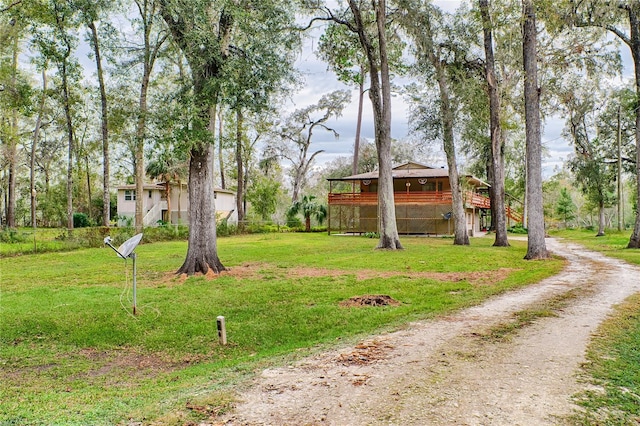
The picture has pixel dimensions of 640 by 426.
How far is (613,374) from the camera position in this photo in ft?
13.0

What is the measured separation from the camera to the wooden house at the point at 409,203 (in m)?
28.1

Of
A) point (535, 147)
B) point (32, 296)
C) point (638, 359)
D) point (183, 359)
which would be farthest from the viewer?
point (535, 147)

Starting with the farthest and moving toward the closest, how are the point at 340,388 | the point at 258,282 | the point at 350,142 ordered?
the point at 350,142, the point at 258,282, the point at 340,388

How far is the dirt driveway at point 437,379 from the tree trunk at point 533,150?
8.10 m

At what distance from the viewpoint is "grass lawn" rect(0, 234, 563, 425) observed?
401 cm

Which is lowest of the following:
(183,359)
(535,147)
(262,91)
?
(183,359)

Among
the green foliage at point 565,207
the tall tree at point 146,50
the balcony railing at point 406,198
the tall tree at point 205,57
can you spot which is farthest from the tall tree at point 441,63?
the green foliage at point 565,207

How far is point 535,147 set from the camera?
13734mm

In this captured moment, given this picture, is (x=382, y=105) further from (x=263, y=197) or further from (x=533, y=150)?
(x=263, y=197)

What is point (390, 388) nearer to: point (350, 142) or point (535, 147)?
point (535, 147)

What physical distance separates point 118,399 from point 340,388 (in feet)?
6.97

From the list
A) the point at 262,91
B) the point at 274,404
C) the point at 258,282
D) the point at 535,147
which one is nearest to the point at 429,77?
the point at 535,147

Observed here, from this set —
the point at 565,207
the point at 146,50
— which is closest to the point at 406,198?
the point at 146,50

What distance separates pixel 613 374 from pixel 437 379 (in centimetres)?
167
